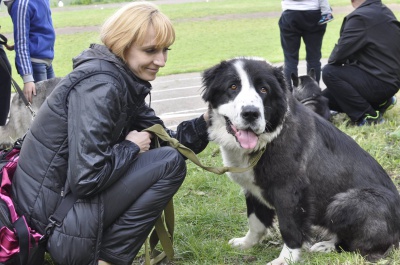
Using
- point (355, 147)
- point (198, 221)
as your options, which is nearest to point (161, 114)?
point (198, 221)

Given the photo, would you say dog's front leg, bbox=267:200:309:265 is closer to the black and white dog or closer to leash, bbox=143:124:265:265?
the black and white dog

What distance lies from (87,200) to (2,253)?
0.53 m

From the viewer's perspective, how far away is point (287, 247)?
340 centimetres

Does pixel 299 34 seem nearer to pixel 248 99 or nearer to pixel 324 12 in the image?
pixel 324 12

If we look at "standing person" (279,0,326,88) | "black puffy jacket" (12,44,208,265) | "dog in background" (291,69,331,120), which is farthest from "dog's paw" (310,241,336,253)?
"standing person" (279,0,326,88)

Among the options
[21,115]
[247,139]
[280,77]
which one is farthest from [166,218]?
[21,115]

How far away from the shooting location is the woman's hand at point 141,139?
10.3 feet

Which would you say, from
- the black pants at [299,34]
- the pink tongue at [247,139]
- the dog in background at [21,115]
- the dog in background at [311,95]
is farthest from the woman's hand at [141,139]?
the black pants at [299,34]

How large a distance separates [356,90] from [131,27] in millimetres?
4330

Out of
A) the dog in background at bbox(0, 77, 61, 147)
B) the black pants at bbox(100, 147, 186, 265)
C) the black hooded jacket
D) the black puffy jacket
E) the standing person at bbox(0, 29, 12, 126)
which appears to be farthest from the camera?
the black hooded jacket

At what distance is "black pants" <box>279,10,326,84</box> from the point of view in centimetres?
720

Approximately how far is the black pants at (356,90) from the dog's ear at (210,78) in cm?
361

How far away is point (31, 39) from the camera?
19.7 feet

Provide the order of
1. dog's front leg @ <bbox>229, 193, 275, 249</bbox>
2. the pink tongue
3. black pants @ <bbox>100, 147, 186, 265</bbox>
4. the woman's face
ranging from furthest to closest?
Result: dog's front leg @ <bbox>229, 193, 275, 249</bbox>, the pink tongue, the woman's face, black pants @ <bbox>100, 147, 186, 265</bbox>
